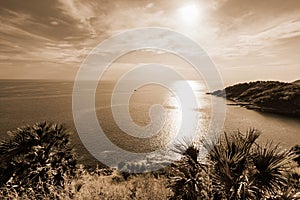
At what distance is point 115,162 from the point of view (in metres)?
29.2

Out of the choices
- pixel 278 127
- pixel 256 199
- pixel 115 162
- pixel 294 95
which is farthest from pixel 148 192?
pixel 294 95

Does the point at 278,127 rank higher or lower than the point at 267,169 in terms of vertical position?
lower

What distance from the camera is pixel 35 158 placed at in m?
9.70

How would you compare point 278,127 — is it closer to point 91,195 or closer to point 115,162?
point 115,162

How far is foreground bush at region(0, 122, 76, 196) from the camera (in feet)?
29.7

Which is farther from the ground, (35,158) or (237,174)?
(237,174)

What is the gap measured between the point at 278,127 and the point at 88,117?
5006cm

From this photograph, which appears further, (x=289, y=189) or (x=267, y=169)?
(x=267, y=169)

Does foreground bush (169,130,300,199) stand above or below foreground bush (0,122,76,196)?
above

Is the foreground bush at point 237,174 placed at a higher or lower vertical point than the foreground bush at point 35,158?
higher

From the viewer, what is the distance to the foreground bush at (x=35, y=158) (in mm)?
9039

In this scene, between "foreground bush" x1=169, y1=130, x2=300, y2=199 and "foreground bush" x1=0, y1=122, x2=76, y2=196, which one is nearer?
"foreground bush" x1=169, y1=130, x2=300, y2=199

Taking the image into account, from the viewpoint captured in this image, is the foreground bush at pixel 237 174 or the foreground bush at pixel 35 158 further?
the foreground bush at pixel 35 158

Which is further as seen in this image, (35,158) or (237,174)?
(35,158)
